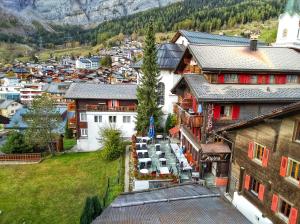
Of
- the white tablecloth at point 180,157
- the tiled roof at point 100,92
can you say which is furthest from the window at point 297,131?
the tiled roof at point 100,92

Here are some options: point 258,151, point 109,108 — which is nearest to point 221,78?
point 258,151

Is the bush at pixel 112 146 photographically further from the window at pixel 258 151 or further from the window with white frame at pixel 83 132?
the window at pixel 258 151

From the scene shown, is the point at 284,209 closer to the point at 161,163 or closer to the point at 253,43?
the point at 161,163

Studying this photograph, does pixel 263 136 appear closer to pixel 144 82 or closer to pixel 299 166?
pixel 299 166

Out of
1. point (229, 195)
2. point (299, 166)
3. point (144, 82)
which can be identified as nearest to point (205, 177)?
point (229, 195)

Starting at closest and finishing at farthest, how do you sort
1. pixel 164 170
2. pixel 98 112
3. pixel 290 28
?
1. pixel 164 170
2. pixel 290 28
3. pixel 98 112

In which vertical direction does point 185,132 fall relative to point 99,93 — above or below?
below
